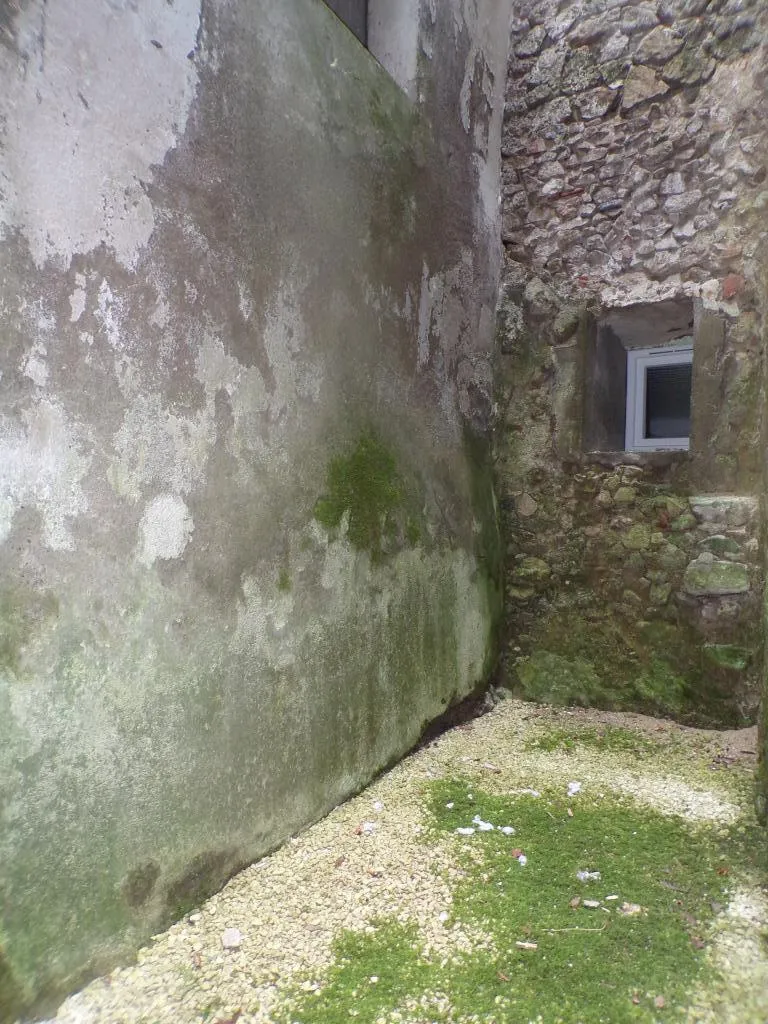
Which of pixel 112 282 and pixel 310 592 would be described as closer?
pixel 112 282

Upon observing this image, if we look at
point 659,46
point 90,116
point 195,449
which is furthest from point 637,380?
point 90,116

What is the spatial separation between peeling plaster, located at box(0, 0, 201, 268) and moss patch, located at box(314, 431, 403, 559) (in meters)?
0.94

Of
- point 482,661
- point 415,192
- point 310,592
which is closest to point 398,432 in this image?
point 310,592

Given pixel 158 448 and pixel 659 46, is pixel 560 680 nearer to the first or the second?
pixel 158 448

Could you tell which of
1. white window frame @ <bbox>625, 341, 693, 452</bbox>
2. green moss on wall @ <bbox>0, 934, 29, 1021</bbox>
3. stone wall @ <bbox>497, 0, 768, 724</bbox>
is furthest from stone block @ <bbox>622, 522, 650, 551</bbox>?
green moss on wall @ <bbox>0, 934, 29, 1021</bbox>

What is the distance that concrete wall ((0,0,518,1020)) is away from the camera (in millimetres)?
1318

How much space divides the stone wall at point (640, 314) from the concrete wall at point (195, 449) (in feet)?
2.45

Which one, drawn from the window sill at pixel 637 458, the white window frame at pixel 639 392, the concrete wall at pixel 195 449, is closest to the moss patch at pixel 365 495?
the concrete wall at pixel 195 449

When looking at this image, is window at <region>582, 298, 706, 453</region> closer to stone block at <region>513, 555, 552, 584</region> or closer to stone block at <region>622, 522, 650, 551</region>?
stone block at <region>622, 522, 650, 551</region>

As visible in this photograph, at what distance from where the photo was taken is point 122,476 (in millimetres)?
1506

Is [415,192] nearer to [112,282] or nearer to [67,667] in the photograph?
[112,282]

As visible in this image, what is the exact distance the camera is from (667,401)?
132 inches

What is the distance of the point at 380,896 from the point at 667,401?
2686mm

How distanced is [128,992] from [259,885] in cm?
44
